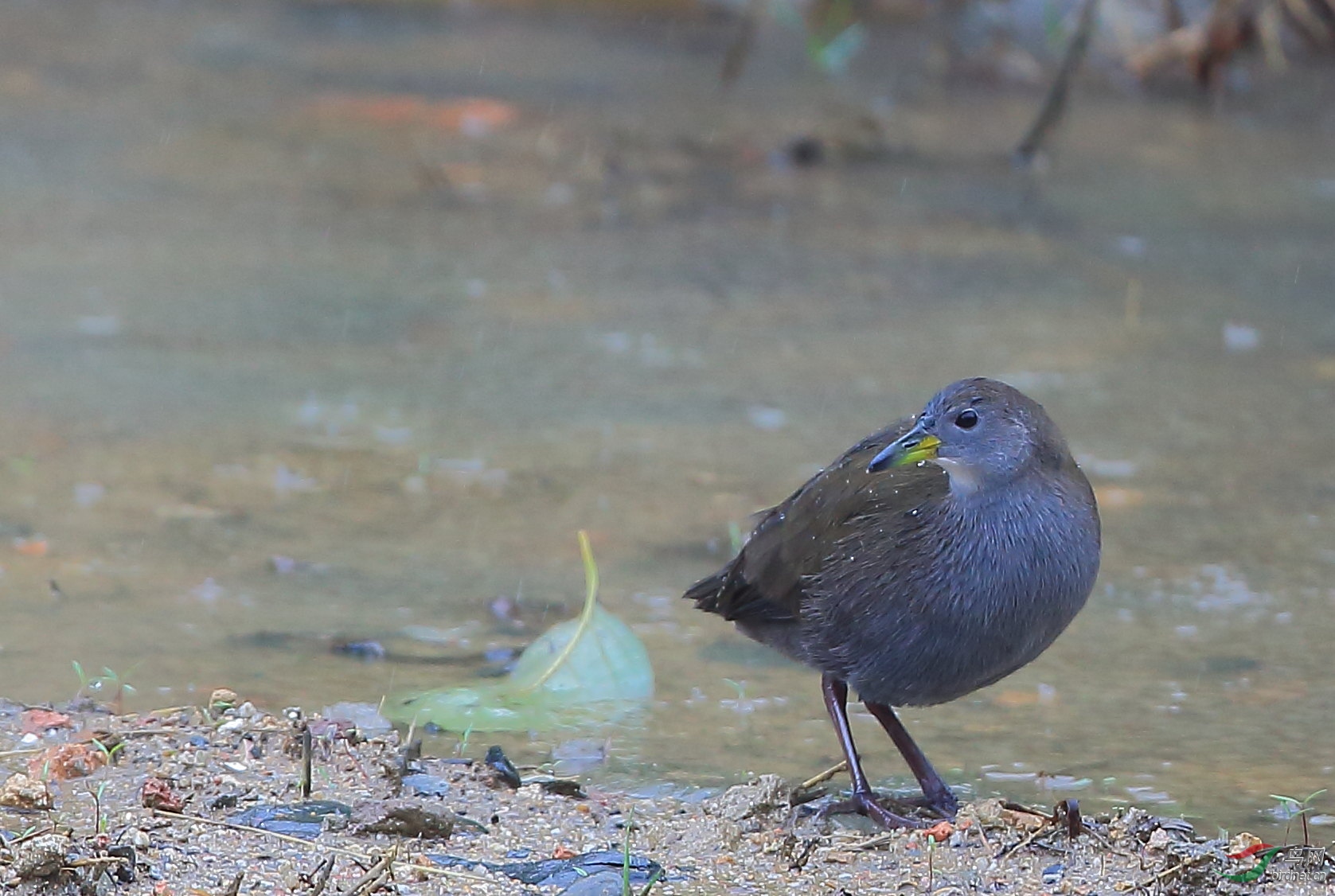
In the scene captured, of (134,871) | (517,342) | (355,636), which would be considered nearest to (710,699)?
(355,636)

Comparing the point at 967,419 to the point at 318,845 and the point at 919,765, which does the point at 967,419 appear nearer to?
the point at 919,765

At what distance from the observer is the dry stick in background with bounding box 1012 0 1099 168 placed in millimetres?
7926

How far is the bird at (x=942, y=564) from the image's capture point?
3334 mm

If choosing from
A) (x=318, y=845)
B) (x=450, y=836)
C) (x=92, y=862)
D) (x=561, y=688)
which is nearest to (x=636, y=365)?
(x=561, y=688)

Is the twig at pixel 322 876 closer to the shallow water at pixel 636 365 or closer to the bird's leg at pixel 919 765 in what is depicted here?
the shallow water at pixel 636 365

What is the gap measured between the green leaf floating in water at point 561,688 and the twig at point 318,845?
563mm

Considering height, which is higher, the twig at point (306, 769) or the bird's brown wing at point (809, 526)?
the bird's brown wing at point (809, 526)

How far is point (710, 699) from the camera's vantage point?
4023 mm

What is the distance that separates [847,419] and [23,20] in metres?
7.97

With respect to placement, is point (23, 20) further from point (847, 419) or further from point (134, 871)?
point (134, 871)

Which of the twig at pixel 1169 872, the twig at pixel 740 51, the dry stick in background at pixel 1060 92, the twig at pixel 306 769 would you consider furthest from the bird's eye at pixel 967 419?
the twig at pixel 740 51

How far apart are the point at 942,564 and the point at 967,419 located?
0.86 feet

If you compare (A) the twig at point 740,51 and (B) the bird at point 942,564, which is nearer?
(B) the bird at point 942,564
